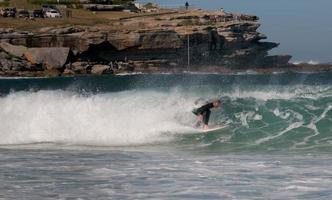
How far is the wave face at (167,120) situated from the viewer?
829 inches

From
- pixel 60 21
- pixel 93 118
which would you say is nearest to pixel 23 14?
pixel 60 21

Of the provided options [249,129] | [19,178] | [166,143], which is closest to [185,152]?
[166,143]

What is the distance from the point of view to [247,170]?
47.6 feet

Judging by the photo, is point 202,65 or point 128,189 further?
point 202,65

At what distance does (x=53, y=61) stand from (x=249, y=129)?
61907 mm

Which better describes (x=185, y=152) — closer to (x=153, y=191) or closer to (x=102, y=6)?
(x=153, y=191)

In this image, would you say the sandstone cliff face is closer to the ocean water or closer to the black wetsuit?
the ocean water

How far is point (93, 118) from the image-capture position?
24.4 metres

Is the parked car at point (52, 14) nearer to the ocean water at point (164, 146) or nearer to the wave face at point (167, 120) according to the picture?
the ocean water at point (164, 146)

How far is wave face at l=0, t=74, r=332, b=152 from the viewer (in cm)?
2105

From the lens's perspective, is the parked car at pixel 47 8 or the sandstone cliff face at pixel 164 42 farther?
the parked car at pixel 47 8

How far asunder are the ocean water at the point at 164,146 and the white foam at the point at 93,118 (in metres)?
0.03

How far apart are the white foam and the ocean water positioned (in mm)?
34

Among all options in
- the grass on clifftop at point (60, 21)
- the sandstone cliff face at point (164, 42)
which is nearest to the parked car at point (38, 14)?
the grass on clifftop at point (60, 21)
